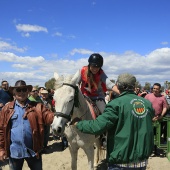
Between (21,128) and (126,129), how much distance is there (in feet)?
4.93

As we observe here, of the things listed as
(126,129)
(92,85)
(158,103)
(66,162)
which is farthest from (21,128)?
(158,103)

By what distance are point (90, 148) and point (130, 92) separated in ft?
7.80

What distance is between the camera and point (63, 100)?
355 centimetres

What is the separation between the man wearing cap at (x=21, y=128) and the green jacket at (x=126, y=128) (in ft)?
3.08

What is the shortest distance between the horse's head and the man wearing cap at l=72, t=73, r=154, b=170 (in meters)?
0.74

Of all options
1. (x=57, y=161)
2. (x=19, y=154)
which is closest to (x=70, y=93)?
(x=19, y=154)

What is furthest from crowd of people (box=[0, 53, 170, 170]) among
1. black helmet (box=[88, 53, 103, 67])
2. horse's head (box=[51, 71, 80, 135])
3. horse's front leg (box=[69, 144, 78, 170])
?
horse's front leg (box=[69, 144, 78, 170])

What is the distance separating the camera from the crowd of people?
8.52 ft

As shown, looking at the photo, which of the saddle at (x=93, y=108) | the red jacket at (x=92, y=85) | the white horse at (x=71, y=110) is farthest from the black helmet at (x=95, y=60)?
the saddle at (x=93, y=108)

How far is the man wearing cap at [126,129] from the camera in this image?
2580 millimetres

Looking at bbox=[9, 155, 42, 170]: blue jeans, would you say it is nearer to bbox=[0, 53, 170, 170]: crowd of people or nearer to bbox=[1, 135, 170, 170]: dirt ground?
bbox=[0, 53, 170, 170]: crowd of people

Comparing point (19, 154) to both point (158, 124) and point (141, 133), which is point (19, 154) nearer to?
point (141, 133)

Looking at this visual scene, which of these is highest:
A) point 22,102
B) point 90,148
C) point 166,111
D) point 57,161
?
point 22,102

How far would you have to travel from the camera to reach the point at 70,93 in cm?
373
